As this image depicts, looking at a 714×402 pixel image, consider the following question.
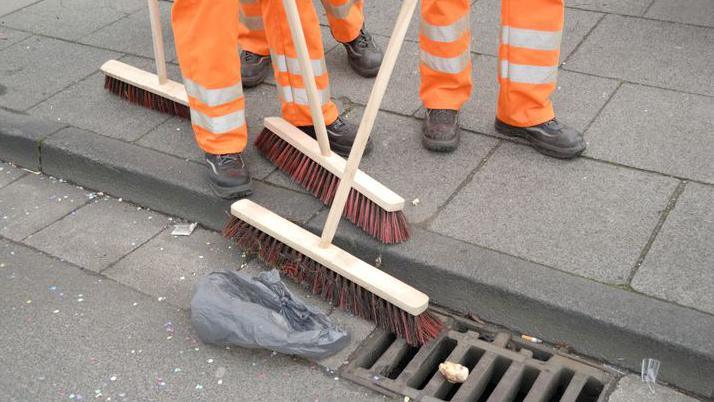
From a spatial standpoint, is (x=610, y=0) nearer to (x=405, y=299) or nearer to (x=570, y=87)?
(x=570, y=87)

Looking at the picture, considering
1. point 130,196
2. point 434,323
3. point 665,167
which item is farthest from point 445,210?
point 130,196

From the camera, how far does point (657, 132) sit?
11.8 feet

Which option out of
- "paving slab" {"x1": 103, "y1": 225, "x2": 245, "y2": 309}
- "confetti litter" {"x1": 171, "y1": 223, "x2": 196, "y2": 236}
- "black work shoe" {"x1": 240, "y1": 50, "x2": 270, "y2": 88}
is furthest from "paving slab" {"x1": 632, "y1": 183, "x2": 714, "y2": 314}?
"black work shoe" {"x1": 240, "y1": 50, "x2": 270, "y2": 88}

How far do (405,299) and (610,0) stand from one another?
269 cm

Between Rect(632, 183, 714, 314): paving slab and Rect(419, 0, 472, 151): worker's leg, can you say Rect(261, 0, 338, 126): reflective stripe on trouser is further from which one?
Rect(632, 183, 714, 314): paving slab

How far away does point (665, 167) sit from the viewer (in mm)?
3357

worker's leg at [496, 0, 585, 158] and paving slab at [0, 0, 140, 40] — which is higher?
worker's leg at [496, 0, 585, 158]

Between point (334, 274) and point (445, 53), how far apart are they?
1.05m

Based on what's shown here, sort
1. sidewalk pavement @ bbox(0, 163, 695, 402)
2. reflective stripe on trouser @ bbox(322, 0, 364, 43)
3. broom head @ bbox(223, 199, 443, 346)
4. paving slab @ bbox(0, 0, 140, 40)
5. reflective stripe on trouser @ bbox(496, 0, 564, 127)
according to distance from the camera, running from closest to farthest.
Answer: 1. sidewalk pavement @ bbox(0, 163, 695, 402)
2. broom head @ bbox(223, 199, 443, 346)
3. reflective stripe on trouser @ bbox(496, 0, 564, 127)
4. reflective stripe on trouser @ bbox(322, 0, 364, 43)
5. paving slab @ bbox(0, 0, 140, 40)

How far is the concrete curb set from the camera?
2.64 metres

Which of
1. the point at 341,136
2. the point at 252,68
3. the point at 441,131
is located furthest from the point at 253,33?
the point at 441,131

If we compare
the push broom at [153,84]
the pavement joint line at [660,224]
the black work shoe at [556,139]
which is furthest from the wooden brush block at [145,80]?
the pavement joint line at [660,224]

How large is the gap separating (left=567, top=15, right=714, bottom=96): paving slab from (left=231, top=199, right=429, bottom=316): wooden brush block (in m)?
1.75

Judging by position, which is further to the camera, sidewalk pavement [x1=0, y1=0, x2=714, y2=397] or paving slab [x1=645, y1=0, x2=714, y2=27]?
paving slab [x1=645, y1=0, x2=714, y2=27]
